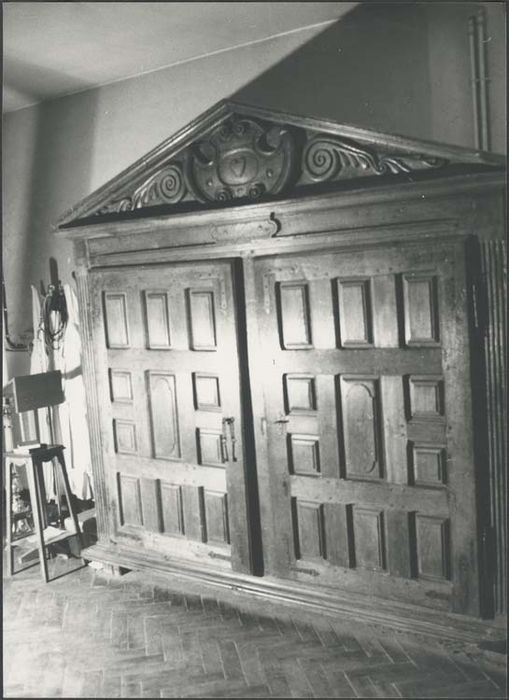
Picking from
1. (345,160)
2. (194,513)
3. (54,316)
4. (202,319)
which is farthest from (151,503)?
(345,160)

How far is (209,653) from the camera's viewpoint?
422cm

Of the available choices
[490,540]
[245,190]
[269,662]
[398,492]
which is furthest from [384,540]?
[245,190]

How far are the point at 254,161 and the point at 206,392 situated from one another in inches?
67.2

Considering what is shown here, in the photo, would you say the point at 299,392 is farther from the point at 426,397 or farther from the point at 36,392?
the point at 36,392

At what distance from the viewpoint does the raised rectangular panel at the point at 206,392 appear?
15.8ft

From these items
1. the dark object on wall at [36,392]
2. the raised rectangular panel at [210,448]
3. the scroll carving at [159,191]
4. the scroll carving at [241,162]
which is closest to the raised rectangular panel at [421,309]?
the scroll carving at [241,162]

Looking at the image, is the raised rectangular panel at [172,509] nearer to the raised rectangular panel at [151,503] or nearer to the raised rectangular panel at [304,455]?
the raised rectangular panel at [151,503]

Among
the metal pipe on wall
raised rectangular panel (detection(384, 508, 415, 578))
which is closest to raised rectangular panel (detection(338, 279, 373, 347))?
raised rectangular panel (detection(384, 508, 415, 578))

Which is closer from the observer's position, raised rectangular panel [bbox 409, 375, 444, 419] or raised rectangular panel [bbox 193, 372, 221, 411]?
raised rectangular panel [bbox 409, 375, 444, 419]

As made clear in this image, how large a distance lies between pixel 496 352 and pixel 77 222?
11.2 ft

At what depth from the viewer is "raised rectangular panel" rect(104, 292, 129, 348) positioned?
5.16 metres

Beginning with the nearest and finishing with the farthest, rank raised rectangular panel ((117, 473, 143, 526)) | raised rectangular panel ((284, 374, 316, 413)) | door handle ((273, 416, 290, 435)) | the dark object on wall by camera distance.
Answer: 1. raised rectangular panel ((284, 374, 316, 413))
2. door handle ((273, 416, 290, 435))
3. raised rectangular panel ((117, 473, 143, 526))
4. the dark object on wall

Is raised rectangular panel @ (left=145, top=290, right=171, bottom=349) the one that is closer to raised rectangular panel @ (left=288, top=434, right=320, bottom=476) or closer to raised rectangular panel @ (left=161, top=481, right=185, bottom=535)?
raised rectangular panel @ (left=161, top=481, right=185, bottom=535)

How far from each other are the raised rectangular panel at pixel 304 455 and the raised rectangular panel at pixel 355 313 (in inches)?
28.8
